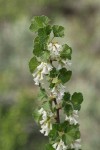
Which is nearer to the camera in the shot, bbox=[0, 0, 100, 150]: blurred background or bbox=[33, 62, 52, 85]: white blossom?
bbox=[33, 62, 52, 85]: white blossom

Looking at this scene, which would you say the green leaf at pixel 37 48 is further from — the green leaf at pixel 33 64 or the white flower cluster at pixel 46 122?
the white flower cluster at pixel 46 122

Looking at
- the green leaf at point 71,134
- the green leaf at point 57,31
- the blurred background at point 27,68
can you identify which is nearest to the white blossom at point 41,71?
the green leaf at point 57,31

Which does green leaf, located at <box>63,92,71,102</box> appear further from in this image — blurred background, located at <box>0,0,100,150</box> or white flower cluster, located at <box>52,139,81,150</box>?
blurred background, located at <box>0,0,100,150</box>

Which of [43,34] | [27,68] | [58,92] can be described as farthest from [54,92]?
[27,68]

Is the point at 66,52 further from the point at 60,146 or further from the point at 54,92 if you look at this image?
the point at 60,146

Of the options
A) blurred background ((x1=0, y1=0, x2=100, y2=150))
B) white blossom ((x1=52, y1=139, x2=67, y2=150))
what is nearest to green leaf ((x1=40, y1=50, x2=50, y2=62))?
white blossom ((x1=52, y1=139, x2=67, y2=150))

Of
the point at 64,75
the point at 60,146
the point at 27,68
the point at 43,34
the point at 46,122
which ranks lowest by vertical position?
the point at 60,146
